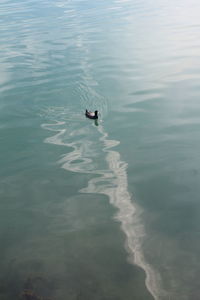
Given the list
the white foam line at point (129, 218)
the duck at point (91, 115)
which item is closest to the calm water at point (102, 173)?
the white foam line at point (129, 218)

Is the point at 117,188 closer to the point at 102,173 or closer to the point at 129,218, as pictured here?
the point at 102,173

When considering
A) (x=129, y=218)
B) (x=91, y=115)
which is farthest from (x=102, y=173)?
(x=91, y=115)

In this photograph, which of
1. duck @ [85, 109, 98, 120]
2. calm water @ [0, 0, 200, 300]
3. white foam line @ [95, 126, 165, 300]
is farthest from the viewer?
duck @ [85, 109, 98, 120]

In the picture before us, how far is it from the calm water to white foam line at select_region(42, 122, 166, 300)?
0.05 meters

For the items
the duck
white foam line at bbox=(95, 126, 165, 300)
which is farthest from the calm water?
the duck

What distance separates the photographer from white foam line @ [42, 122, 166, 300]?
12.8 m

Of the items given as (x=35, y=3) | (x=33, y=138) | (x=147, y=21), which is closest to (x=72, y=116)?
(x=33, y=138)

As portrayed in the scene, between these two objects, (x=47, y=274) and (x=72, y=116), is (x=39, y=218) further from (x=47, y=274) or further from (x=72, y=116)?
(x=72, y=116)

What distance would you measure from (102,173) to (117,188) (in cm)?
152

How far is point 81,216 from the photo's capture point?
1526 cm

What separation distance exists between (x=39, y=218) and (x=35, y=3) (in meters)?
65.4

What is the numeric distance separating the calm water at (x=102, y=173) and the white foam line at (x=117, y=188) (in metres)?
0.05

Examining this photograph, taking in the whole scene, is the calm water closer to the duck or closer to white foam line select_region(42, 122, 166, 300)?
white foam line select_region(42, 122, 166, 300)

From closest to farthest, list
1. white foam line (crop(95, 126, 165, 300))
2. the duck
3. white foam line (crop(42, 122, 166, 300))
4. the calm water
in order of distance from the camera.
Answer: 1. white foam line (crop(95, 126, 165, 300))
2. the calm water
3. white foam line (crop(42, 122, 166, 300))
4. the duck
